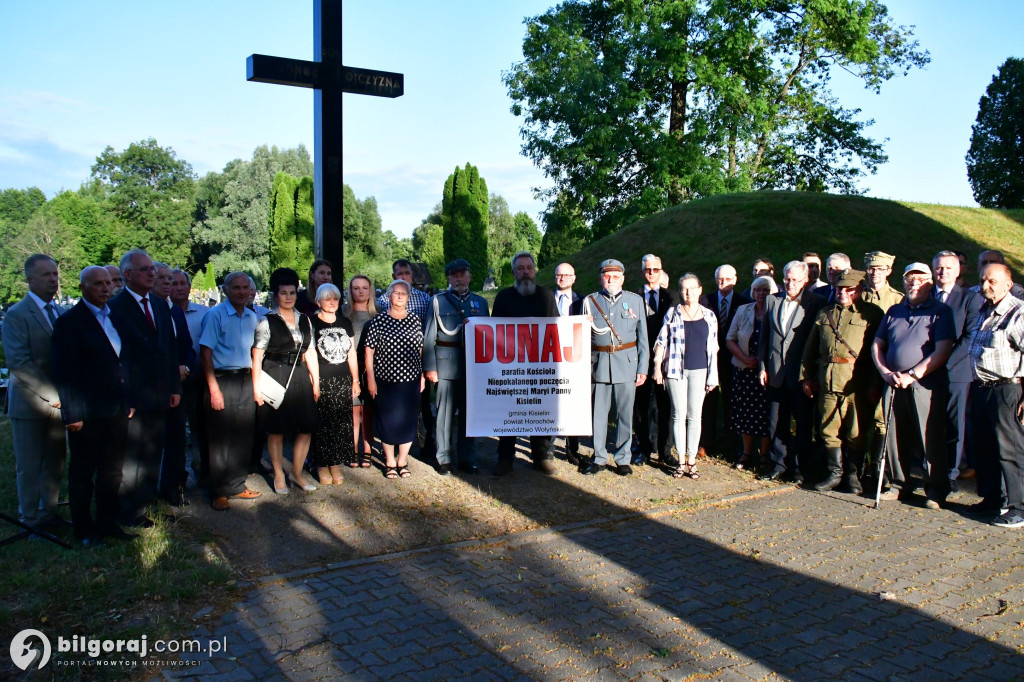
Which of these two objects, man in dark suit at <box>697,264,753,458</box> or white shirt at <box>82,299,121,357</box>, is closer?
white shirt at <box>82,299,121,357</box>

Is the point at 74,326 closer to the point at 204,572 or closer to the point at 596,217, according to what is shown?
the point at 204,572

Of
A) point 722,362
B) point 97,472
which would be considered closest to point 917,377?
point 722,362

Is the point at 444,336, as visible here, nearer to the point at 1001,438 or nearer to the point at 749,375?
the point at 749,375

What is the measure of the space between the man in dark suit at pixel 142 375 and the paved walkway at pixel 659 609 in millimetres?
1888

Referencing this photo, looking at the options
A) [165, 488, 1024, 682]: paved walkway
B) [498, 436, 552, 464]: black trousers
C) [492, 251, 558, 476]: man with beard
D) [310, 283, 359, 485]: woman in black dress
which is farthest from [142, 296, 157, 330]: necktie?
[498, 436, 552, 464]: black trousers

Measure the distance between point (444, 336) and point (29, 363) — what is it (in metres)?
3.72

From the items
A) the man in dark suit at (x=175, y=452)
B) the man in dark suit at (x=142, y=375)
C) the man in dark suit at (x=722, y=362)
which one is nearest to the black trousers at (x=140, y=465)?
the man in dark suit at (x=142, y=375)

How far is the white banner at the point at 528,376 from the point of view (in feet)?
26.8

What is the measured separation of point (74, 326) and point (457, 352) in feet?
11.9

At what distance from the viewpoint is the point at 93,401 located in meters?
5.90

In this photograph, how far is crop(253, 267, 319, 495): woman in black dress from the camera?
7.07 meters

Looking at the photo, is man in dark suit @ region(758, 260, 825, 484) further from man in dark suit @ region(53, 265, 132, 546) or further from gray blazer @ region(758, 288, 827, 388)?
man in dark suit @ region(53, 265, 132, 546)

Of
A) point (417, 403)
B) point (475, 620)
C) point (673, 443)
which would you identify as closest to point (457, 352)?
point (417, 403)

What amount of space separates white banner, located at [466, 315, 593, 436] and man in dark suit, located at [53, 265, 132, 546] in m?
3.35
